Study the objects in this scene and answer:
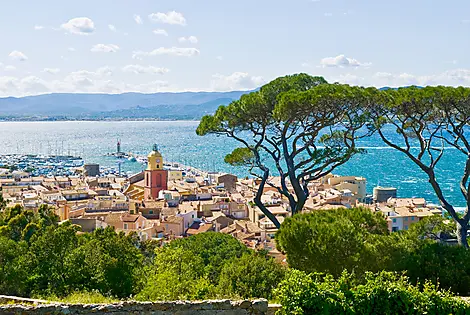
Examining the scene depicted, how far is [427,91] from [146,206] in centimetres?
3594

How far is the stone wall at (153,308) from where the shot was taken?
22.5ft

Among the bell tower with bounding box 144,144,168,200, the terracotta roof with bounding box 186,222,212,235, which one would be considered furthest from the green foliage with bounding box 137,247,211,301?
the bell tower with bounding box 144,144,168,200

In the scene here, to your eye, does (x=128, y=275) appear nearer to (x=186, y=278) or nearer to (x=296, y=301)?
(x=186, y=278)

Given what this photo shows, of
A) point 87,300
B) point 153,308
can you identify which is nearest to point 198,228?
point 87,300

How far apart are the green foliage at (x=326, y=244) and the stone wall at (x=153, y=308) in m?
3.66

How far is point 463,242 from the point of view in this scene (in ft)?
42.6

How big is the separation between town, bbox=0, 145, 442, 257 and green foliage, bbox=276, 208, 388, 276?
16.6m

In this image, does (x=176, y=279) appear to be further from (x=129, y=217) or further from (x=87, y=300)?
(x=129, y=217)

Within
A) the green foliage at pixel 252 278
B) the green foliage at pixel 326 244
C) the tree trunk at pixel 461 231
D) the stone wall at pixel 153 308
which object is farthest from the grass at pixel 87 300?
the tree trunk at pixel 461 231

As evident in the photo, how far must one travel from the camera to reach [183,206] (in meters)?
45.8

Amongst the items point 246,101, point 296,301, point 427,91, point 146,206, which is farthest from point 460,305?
point 146,206

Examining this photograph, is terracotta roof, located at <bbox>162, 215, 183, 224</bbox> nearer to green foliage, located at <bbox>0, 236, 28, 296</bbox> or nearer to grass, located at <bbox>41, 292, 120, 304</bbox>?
green foliage, located at <bbox>0, 236, 28, 296</bbox>

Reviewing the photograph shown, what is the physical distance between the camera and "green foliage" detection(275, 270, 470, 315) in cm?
704

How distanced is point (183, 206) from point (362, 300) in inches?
1541
